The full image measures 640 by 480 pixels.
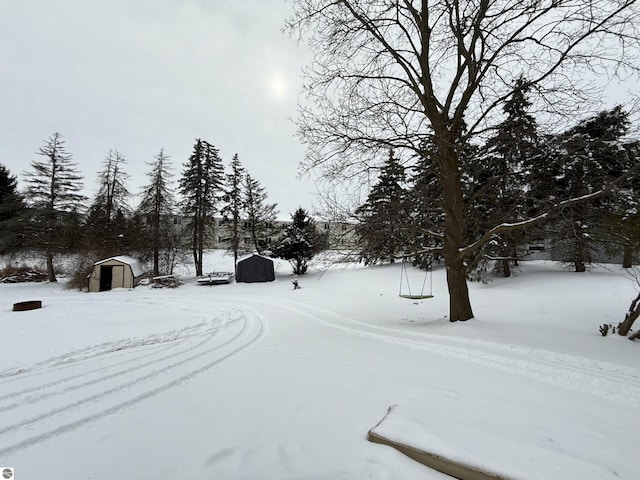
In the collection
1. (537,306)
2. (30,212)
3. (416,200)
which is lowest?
(537,306)

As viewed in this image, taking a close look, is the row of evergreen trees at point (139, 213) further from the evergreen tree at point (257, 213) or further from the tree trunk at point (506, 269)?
the tree trunk at point (506, 269)

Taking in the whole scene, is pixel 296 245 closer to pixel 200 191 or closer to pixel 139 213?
pixel 200 191

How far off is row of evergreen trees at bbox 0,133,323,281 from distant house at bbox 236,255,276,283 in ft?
6.86

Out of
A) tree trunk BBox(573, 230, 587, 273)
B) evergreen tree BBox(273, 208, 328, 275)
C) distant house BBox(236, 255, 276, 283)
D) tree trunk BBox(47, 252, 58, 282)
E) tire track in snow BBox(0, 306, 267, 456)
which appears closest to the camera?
tire track in snow BBox(0, 306, 267, 456)

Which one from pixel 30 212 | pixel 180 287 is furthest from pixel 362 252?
pixel 30 212

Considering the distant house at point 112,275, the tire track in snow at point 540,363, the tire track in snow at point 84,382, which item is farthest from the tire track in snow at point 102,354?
the distant house at point 112,275

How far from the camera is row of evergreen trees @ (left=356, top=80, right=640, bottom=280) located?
5816mm

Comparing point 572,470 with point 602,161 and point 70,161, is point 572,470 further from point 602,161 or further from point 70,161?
point 70,161

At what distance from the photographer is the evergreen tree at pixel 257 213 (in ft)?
91.3

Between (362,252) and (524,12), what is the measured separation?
675cm

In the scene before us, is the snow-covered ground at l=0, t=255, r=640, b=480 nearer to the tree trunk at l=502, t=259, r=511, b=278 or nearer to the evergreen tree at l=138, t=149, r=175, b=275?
the tree trunk at l=502, t=259, r=511, b=278

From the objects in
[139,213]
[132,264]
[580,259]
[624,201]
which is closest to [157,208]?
[139,213]

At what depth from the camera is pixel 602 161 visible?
624cm

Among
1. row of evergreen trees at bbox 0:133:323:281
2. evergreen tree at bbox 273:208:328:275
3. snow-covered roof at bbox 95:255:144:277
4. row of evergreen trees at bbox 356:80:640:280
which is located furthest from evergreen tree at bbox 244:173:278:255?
row of evergreen trees at bbox 356:80:640:280
